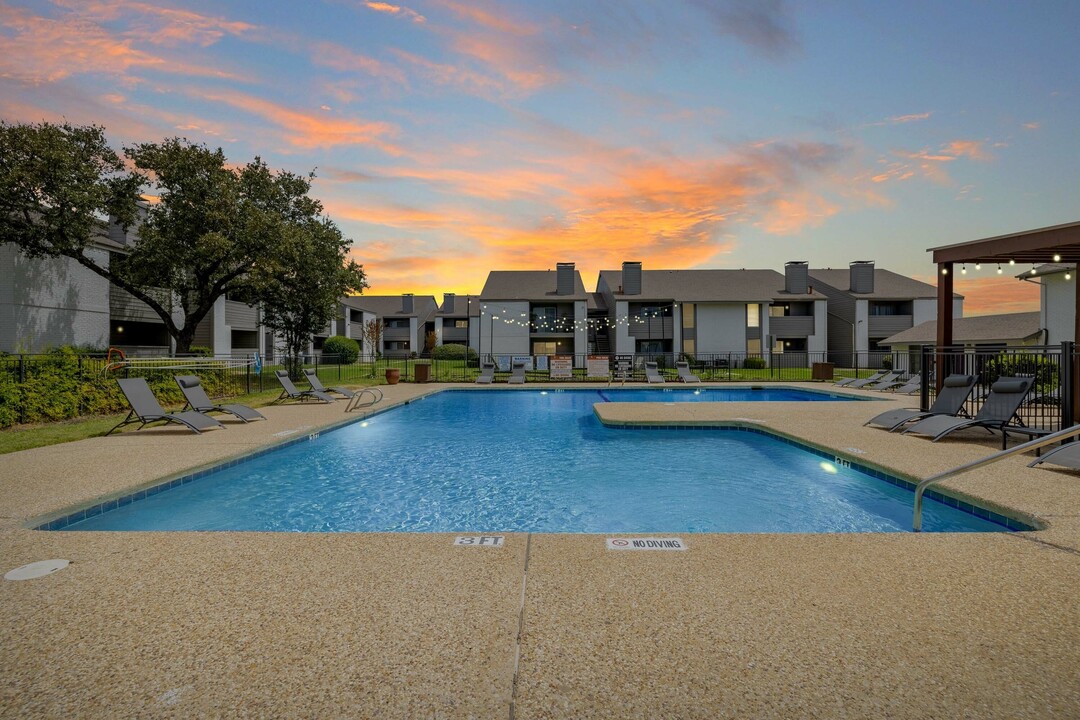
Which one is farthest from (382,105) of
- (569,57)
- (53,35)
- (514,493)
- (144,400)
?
(514,493)

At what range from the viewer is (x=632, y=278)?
3853cm

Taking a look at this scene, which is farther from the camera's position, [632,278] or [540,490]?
[632,278]

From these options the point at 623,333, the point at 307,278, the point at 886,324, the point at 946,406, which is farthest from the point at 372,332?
the point at 946,406

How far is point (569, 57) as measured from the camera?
13.1 metres

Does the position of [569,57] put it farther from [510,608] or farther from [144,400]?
[510,608]

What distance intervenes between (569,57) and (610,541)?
12.8m

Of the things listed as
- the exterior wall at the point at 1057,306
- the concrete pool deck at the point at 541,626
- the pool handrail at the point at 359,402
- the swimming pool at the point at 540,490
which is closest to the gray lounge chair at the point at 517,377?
the pool handrail at the point at 359,402

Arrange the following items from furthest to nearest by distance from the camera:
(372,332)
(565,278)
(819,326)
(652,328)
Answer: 1. (372,332)
2. (565,278)
3. (652,328)
4. (819,326)

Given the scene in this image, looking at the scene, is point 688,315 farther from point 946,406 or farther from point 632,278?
point 946,406

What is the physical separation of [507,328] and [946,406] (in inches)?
1274

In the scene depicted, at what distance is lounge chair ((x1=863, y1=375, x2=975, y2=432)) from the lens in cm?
869

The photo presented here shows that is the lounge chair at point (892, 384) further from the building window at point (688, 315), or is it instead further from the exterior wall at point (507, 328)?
the exterior wall at point (507, 328)

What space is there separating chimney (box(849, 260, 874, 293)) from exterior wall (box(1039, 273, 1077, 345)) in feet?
70.2

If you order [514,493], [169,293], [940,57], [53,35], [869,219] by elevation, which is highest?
[940,57]
